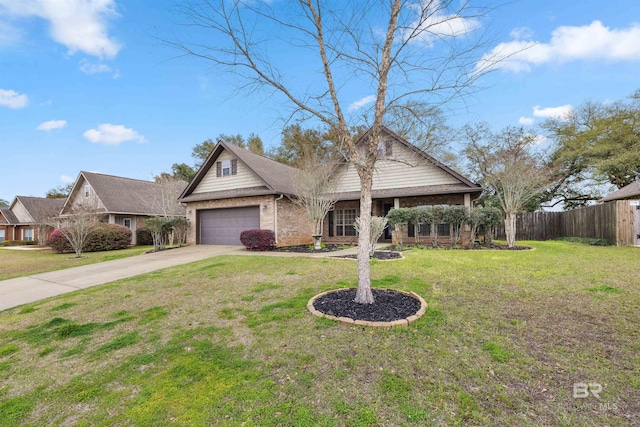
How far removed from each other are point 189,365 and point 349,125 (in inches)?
166

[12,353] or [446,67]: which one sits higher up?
[446,67]

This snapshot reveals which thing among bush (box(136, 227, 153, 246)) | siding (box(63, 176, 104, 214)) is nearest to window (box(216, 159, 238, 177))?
bush (box(136, 227, 153, 246))

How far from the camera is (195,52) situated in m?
4.43

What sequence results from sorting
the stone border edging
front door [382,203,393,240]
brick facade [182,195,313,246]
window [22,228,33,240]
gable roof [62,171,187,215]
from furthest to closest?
window [22,228,33,240] < gable roof [62,171,187,215] < front door [382,203,393,240] < brick facade [182,195,313,246] < the stone border edging

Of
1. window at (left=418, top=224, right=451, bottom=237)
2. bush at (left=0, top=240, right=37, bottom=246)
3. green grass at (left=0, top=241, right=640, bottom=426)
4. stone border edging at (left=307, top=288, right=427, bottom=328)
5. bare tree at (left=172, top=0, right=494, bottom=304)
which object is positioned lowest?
bush at (left=0, top=240, right=37, bottom=246)

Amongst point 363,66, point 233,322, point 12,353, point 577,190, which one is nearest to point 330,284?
point 233,322

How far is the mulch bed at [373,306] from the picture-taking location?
12.7 feet

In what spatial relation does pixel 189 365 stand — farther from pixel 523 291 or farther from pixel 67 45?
pixel 67 45

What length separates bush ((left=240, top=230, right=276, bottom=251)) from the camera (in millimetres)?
12828

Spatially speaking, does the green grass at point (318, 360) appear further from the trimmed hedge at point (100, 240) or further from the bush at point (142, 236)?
the bush at point (142, 236)

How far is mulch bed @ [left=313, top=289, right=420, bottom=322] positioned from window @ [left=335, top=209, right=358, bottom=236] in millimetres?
11506

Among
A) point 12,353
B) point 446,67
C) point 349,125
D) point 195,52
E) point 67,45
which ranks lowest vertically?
point 12,353

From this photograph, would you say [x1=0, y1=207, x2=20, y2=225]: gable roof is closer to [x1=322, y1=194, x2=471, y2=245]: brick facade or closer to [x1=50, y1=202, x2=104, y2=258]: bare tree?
[x1=50, y1=202, x2=104, y2=258]: bare tree

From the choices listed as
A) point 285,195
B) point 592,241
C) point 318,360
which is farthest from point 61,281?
point 592,241
